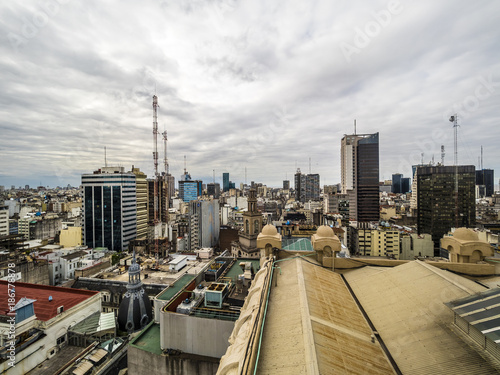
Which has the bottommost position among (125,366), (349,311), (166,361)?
(125,366)

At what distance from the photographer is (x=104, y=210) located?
7419cm

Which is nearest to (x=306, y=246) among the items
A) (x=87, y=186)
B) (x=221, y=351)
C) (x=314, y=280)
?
(x=221, y=351)

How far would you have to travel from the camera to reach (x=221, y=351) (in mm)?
15414

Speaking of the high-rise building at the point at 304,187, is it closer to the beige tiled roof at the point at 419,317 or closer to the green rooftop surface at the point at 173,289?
the green rooftop surface at the point at 173,289

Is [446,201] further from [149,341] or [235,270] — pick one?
[149,341]

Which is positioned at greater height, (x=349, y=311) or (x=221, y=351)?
(x=349, y=311)

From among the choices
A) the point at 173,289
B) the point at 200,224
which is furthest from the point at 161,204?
the point at 173,289

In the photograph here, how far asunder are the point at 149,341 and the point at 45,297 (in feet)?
49.8

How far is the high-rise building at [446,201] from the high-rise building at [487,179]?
130 meters

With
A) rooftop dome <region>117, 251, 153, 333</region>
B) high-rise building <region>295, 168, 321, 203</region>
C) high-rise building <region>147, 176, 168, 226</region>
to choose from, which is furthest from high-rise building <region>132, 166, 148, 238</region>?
high-rise building <region>295, 168, 321, 203</region>

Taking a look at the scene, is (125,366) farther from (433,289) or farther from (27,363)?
(433,289)

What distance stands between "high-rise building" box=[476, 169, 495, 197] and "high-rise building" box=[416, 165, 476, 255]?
130 meters

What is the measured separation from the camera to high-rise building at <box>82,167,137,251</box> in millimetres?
73625

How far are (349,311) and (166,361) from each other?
1373cm
